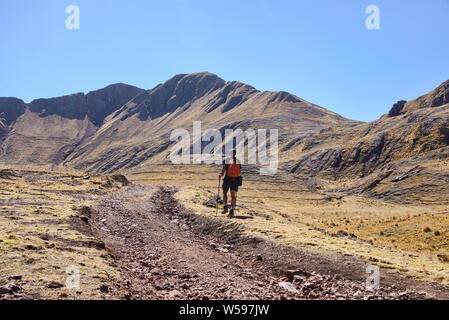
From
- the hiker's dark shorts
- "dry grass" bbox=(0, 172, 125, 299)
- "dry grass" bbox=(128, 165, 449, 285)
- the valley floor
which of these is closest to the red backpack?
the hiker's dark shorts

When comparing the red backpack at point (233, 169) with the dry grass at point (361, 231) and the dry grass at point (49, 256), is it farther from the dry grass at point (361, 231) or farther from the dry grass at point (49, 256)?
the dry grass at point (49, 256)

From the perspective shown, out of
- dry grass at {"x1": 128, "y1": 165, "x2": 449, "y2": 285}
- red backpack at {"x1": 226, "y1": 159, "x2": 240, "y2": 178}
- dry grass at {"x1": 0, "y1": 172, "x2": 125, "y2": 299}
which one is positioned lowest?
dry grass at {"x1": 128, "y1": 165, "x2": 449, "y2": 285}

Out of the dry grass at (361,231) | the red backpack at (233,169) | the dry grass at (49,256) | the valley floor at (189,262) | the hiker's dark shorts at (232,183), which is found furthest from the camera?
the hiker's dark shorts at (232,183)

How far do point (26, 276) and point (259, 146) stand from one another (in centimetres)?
12420

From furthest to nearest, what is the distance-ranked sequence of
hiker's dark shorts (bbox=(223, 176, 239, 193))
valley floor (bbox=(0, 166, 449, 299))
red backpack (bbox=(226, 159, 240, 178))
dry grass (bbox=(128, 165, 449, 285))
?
hiker's dark shorts (bbox=(223, 176, 239, 193)) → red backpack (bbox=(226, 159, 240, 178)) → dry grass (bbox=(128, 165, 449, 285)) → valley floor (bbox=(0, 166, 449, 299))

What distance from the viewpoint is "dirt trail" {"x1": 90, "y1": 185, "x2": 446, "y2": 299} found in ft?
25.6

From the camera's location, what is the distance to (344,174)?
3305 inches

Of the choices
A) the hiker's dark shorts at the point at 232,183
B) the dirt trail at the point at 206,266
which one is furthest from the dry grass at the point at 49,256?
the hiker's dark shorts at the point at 232,183

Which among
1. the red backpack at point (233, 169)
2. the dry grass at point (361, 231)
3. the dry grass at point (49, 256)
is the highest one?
the red backpack at point (233, 169)

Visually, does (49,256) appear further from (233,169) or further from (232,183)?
(232,183)

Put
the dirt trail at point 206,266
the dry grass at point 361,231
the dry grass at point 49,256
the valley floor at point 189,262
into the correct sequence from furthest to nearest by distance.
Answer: the dry grass at point 361,231
the dirt trail at point 206,266
the valley floor at point 189,262
the dry grass at point 49,256

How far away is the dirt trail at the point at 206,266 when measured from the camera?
307 inches

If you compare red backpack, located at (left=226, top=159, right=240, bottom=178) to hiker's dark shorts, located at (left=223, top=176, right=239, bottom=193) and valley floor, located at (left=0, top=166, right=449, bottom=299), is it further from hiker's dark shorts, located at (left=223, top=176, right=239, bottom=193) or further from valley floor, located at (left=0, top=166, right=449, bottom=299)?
Answer: valley floor, located at (left=0, top=166, right=449, bottom=299)

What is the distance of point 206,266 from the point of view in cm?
1015
